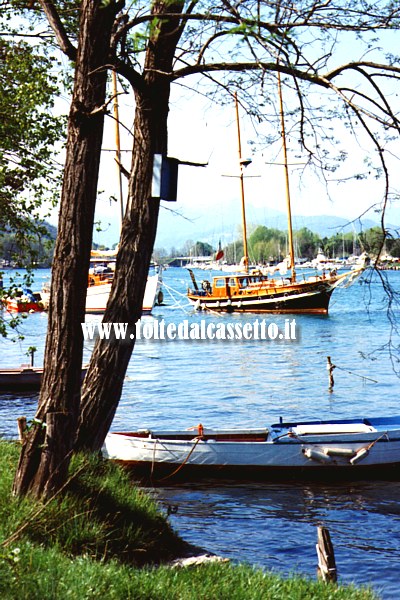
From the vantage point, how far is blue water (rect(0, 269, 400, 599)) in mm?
12617

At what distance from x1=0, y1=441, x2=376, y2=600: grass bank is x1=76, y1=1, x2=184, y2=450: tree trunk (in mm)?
574

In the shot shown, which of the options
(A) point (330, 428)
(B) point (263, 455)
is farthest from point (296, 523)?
(A) point (330, 428)

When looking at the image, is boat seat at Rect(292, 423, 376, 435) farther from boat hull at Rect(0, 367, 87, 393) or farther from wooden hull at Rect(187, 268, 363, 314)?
wooden hull at Rect(187, 268, 363, 314)

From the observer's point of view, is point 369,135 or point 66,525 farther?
point 369,135

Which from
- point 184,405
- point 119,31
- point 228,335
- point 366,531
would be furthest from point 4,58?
point 228,335

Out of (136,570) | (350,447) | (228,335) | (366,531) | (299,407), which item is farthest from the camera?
(228,335)

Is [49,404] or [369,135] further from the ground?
[369,135]

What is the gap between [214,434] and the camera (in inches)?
662

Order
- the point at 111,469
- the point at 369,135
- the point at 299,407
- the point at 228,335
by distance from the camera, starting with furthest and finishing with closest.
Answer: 1. the point at 228,335
2. the point at 299,407
3. the point at 111,469
4. the point at 369,135

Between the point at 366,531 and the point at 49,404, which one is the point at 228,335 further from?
the point at 49,404

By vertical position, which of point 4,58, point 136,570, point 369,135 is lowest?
point 136,570

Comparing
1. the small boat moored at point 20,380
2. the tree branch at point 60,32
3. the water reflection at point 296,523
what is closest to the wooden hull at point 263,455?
the water reflection at point 296,523

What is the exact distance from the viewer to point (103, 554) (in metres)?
7.01

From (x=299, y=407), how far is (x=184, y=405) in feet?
11.9
